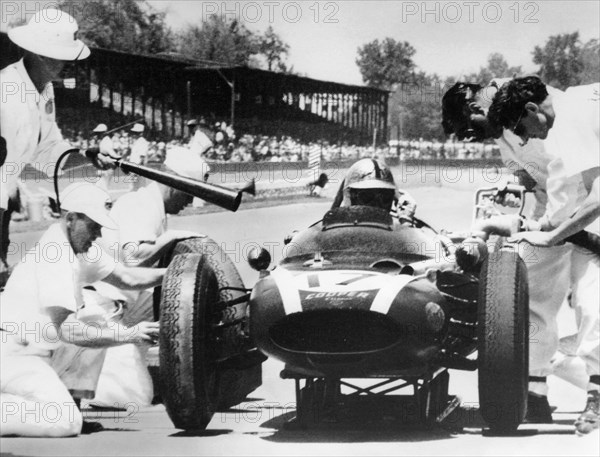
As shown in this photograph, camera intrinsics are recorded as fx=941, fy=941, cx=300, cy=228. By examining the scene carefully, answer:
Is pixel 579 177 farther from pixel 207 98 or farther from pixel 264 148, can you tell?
pixel 207 98

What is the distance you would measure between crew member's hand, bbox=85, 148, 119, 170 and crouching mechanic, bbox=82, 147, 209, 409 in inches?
8.5

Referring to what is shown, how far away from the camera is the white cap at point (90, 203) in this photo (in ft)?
16.6

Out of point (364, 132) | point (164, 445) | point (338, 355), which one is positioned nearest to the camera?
point (338, 355)

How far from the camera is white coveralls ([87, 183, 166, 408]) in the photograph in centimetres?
511

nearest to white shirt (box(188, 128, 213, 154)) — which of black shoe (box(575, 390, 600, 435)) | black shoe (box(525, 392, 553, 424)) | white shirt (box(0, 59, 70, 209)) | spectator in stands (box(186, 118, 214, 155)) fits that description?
spectator in stands (box(186, 118, 214, 155))

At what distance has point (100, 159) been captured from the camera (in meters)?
5.36

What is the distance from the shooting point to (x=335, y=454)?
4496mm

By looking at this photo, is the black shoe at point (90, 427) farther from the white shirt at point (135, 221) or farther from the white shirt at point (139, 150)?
the white shirt at point (139, 150)

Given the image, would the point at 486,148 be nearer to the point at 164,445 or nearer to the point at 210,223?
the point at 210,223

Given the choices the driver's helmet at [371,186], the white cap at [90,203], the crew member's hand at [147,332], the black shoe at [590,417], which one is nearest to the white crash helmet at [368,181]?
the driver's helmet at [371,186]

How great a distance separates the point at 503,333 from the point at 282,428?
1.38 meters

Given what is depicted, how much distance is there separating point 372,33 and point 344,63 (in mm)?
236

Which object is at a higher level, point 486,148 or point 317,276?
point 486,148

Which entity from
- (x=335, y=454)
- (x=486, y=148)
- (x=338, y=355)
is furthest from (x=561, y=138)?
(x=335, y=454)
